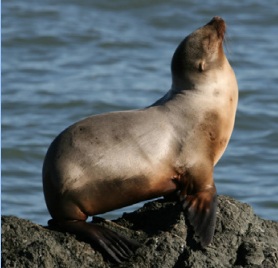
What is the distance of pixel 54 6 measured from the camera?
22.9m

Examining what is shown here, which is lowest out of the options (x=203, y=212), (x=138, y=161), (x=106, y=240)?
(x=106, y=240)

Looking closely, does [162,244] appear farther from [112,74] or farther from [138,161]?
[112,74]

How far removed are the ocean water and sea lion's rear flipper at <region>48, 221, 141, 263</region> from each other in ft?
16.1

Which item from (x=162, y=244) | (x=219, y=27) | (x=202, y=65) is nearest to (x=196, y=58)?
(x=202, y=65)

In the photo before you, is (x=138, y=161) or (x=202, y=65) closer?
(x=138, y=161)

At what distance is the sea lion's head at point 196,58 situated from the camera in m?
6.58

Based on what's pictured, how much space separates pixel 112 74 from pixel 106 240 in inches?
481

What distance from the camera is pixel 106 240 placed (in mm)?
5492

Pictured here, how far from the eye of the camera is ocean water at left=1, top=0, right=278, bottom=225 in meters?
12.0

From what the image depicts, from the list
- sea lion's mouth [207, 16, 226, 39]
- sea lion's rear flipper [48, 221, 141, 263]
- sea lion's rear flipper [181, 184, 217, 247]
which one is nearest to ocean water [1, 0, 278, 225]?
sea lion's mouth [207, 16, 226, 39]

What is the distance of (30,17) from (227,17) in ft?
19.3

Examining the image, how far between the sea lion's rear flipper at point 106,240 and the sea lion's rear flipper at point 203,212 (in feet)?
1.61

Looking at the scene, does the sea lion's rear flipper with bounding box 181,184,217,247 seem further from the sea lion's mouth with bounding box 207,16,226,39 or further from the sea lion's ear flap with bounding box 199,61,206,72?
the sea lion's mouth with bounding box 207,16,226,39

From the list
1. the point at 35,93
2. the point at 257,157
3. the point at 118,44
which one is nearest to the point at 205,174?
the point at 257,157
